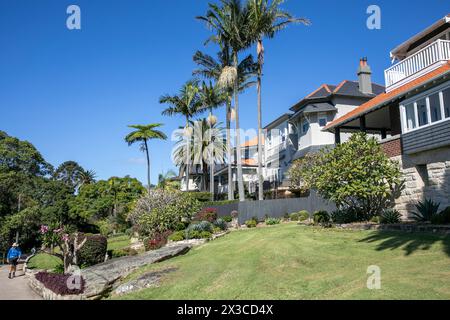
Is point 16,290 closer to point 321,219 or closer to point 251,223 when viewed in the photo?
point 251,223

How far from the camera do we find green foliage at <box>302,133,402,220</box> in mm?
15898

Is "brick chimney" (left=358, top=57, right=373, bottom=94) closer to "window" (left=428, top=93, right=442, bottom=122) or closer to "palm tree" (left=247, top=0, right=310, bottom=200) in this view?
"palm tree" (left=247, top=0, right=310, bottom=200)

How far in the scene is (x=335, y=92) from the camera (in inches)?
1326

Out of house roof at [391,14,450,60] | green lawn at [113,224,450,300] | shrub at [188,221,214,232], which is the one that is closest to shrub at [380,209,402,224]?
green lawn at [113,224,450,300]

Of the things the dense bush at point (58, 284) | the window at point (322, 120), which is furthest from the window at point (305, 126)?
the dense bush at point (58, 284)

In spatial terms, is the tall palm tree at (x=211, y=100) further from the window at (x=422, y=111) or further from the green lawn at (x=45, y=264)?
the window at (x=422, y=111)

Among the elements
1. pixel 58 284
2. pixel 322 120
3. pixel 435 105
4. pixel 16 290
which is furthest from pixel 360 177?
pixel 322 120

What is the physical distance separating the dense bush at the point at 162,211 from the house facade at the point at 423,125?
1179 cm

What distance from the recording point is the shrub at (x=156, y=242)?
2025 cm

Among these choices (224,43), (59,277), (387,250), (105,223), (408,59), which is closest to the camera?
(387,250)

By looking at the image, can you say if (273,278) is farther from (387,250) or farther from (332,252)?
(387,250)
